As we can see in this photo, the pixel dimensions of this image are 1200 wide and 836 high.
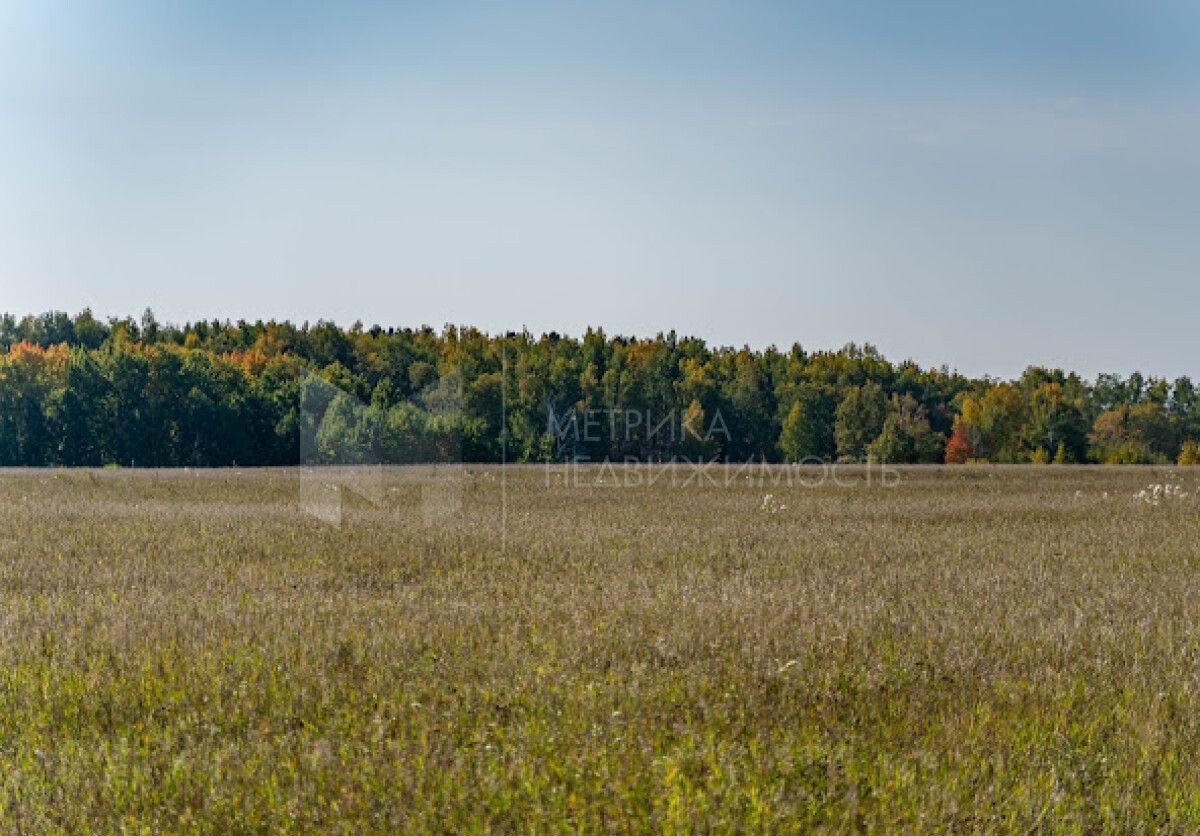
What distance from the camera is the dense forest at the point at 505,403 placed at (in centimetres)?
6819

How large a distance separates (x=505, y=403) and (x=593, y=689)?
277 feet

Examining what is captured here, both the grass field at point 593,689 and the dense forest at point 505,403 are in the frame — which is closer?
the grass field at point 593,689

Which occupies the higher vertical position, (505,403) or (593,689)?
(505,403)

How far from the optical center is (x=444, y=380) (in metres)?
92.8

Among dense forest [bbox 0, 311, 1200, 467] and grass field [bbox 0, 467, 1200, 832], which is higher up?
dense forest [bbox 0, 311, 1200, 467]

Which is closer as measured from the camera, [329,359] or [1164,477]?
[1164,477]

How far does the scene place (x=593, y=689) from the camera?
17.7ft

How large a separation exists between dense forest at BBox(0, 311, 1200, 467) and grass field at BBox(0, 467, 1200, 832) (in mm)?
57107

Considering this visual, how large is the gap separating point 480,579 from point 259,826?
5840 mm

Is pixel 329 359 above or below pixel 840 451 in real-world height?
above

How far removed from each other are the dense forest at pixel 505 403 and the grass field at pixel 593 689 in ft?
187

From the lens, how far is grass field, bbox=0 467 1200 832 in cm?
408

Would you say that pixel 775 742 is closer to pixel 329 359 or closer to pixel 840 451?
pixel 840 451

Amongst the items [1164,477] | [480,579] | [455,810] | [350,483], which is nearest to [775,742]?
[455,810]
